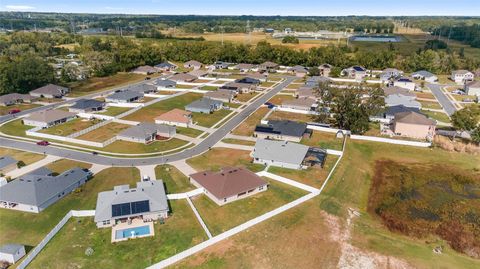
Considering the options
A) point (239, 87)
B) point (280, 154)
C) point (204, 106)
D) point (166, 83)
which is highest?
point (166, 83)

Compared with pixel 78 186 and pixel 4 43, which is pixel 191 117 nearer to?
pixel 78 186

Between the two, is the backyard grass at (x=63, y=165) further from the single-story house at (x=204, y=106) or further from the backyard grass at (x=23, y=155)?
the single-story house at (x=204, y=106)

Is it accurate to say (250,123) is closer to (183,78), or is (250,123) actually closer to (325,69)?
(183,78)

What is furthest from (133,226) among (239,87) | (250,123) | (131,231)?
(239,87)

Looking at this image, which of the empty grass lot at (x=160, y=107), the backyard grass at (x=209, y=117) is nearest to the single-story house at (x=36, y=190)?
the empty grass lot at (x=160, y=107)

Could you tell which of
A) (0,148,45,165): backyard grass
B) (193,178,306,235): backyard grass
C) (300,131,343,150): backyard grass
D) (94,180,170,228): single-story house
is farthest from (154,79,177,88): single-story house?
(193,178,306,235): backyard grass

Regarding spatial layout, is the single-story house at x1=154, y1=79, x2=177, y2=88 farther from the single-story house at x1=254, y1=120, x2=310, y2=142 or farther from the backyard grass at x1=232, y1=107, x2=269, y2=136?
the single-story house at x1=254, y1=120, x2=310, y2=142
